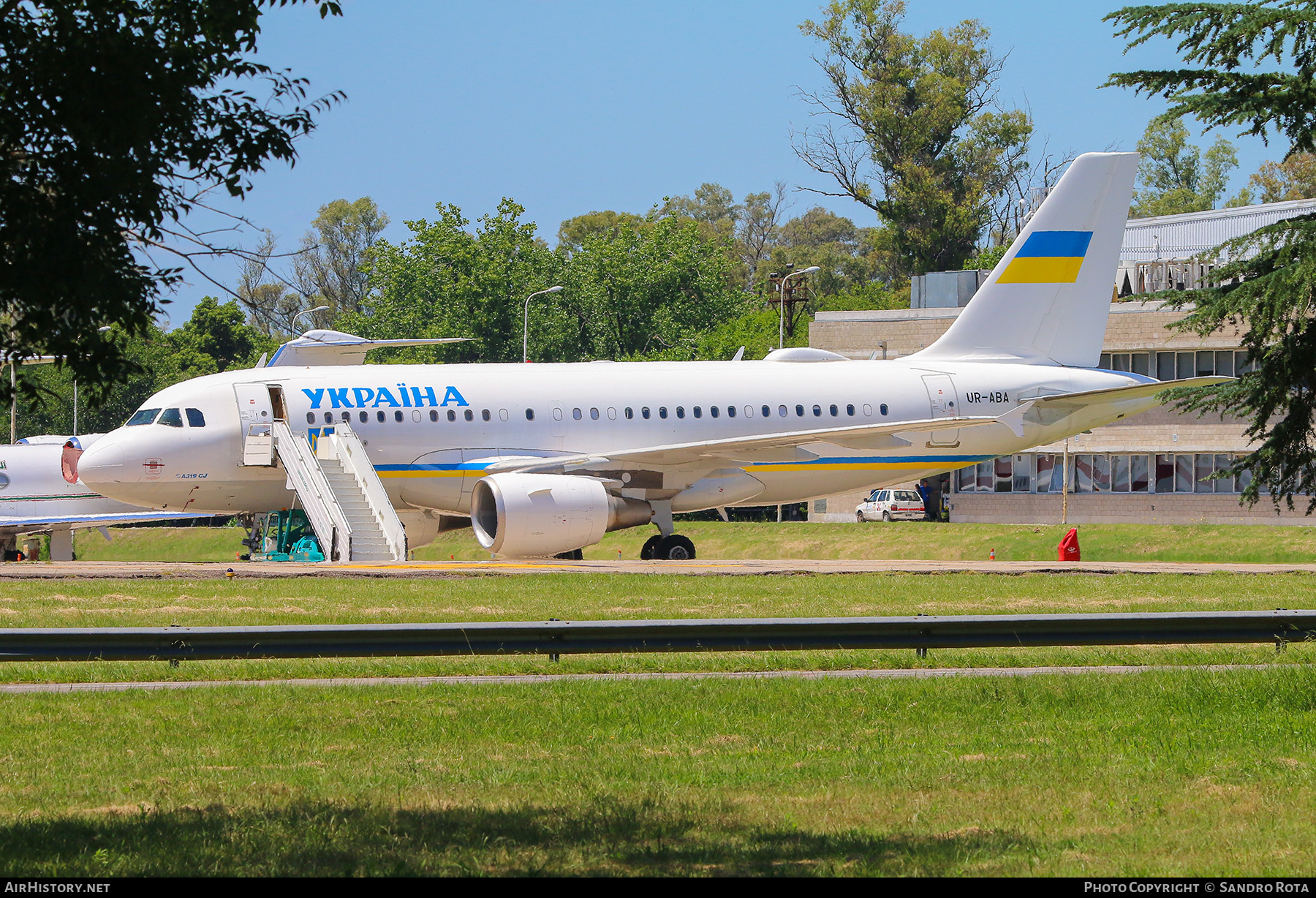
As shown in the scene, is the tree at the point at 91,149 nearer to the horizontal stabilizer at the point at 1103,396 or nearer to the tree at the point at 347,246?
the horizontal stabilizer at the point at 1103,396

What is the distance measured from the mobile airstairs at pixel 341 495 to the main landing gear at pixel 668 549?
5717 mm

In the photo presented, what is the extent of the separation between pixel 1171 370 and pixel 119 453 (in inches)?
1599

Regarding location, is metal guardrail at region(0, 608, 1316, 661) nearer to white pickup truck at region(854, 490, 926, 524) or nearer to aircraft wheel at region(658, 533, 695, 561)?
aircraft wheel at region(658, 533, 695, 561)

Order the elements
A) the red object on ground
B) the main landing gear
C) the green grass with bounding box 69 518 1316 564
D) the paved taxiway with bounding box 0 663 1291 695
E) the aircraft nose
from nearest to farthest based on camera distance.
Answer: the paved taxiway with bounding box 0 663 1291 695 → the aircraft nose → the main landing gear → the red object on ground → the green grass with bounding box 69 518 1316 564

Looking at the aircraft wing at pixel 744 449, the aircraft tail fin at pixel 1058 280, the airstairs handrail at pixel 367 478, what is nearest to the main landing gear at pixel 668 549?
the aircraft wing at pixel 744 449

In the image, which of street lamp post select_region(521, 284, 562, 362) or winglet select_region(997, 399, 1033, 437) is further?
street lamp post select_region(521, 284, 562, 362)

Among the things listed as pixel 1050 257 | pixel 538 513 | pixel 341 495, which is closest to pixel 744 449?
pixel 538 513

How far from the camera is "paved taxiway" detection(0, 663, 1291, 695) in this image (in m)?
12.6

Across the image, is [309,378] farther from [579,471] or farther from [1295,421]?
[1295,421]

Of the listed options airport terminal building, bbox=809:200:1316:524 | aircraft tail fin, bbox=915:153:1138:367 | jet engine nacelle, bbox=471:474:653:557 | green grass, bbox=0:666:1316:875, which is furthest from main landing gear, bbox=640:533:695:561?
airport terminal building, bbox=809:200:1316:524

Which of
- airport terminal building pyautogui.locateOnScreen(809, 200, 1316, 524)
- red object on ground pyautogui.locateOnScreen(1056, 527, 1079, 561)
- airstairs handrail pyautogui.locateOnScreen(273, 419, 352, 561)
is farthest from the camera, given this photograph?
airport terminal building pyautogui.locateOnScreen(809, 200, 1316, 524)

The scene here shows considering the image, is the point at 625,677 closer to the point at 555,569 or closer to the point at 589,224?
the point at 555,569

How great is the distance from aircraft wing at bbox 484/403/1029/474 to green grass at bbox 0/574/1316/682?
561cm

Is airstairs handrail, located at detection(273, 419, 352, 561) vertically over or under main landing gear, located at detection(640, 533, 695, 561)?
over
